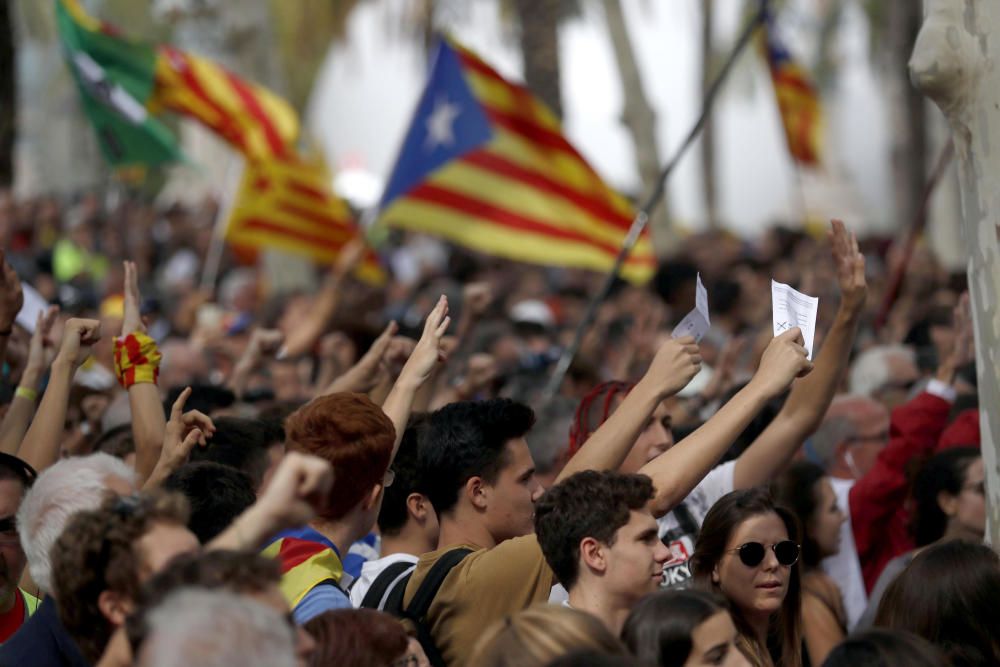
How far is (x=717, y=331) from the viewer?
11.4 m

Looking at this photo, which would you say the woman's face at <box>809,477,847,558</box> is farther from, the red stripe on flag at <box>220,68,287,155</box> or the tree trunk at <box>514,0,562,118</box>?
the tree trunk at <box>514,0,562,118</box>

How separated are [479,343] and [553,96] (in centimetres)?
735

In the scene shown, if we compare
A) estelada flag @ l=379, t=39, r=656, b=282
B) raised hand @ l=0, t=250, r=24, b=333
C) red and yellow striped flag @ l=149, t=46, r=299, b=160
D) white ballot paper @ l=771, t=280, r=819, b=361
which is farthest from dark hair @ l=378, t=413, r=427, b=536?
red and yellow striped flag @ l=149, t=46, r=299, b=160

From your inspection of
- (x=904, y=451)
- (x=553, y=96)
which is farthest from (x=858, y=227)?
(x=904, y=451)

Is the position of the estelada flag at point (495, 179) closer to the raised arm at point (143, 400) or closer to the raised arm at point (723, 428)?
the raised arm at point (143, 400)

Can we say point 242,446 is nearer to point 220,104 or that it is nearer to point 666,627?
point 666,627

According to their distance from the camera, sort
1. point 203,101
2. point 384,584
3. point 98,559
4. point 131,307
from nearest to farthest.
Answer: point 98,559
point 384,584
point 131,307
point 203,101

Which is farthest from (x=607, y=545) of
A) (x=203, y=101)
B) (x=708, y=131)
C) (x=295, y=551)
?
(x=708, y=131)

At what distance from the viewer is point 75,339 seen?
18.3ft

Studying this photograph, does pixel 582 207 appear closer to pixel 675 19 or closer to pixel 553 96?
pixel 553 96

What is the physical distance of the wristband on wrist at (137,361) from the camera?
5.64m

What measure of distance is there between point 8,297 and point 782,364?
8.90ft

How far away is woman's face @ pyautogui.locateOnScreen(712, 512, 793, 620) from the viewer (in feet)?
16.1


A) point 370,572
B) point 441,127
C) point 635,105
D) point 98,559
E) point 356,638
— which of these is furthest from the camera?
point 635,105
